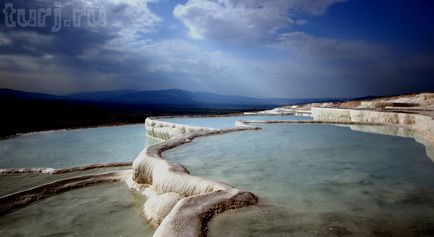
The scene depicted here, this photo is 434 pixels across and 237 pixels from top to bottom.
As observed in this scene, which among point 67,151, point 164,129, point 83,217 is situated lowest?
point 67,151

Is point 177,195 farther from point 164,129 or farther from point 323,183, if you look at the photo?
point 164,129

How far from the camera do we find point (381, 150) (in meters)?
6.12

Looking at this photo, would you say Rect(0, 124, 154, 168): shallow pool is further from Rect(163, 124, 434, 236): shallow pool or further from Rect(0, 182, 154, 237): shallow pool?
Rect(163, 124, 434, 236): shallow pool

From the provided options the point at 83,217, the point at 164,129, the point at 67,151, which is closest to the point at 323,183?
the point at 83,217

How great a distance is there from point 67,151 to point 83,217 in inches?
472

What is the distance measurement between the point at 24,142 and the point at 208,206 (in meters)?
20.6

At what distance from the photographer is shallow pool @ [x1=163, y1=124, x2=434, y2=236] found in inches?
104

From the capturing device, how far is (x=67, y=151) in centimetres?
1524

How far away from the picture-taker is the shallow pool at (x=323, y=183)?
2635 millimetres

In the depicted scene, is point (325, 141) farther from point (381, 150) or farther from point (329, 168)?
point (329, 168)

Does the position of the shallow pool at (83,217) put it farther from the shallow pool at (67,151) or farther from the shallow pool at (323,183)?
the shallow pool at (67,151)

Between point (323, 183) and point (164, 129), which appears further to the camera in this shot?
point (164, 129)

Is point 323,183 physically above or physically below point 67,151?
above

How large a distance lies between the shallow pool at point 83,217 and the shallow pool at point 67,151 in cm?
691
